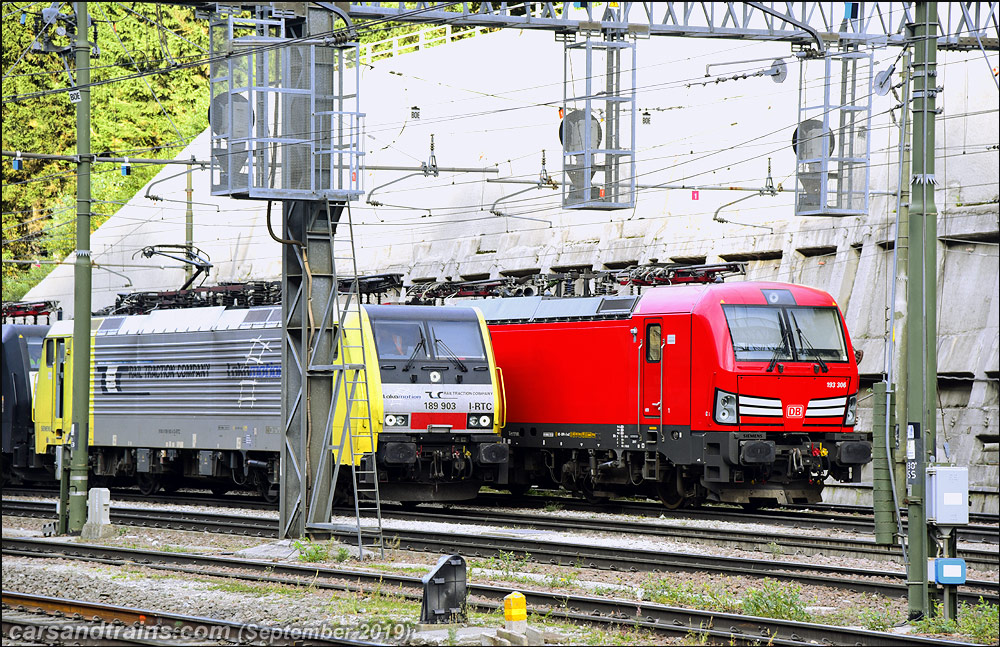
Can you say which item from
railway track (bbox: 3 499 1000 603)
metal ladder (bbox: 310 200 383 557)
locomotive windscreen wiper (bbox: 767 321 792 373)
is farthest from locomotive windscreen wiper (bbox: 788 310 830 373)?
metal ladder (bbox: 310 200 383 557)

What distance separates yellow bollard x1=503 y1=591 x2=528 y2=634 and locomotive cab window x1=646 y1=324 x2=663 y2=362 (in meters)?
10.8

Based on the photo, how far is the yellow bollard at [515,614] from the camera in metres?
10.0

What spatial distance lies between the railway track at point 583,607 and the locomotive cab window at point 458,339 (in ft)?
22.1

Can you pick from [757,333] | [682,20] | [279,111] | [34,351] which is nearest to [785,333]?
[757,333]

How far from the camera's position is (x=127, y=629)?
11258mm

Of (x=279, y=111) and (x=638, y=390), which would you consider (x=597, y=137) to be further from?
(x=279, y=111)

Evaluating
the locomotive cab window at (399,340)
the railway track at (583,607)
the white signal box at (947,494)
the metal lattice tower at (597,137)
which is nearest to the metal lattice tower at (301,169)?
the railway track at (583,607)

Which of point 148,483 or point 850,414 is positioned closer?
point 850,414

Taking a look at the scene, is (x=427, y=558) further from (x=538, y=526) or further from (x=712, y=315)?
(x=712, y=315)

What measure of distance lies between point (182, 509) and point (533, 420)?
646 cm

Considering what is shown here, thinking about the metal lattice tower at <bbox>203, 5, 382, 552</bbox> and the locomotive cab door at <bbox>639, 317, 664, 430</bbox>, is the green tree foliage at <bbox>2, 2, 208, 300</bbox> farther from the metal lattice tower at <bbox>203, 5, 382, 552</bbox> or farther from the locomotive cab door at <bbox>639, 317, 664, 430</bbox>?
the metal lattice tower at <bbox>203, 5, 382, 552</bbox>

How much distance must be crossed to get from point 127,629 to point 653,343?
1130 cm

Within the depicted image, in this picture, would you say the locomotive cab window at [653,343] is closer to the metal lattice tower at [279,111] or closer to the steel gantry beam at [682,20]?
the steel gantry beam at [682,20]

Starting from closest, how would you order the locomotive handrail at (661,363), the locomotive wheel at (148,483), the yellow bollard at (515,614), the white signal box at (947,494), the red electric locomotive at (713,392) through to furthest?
the yellow bollard at (515,614)
the white signal box at (947,494)
the red electric locomotive at (713,392)
the locomotive handrail at (661,363)
the locomotive wheel at (148,483)
